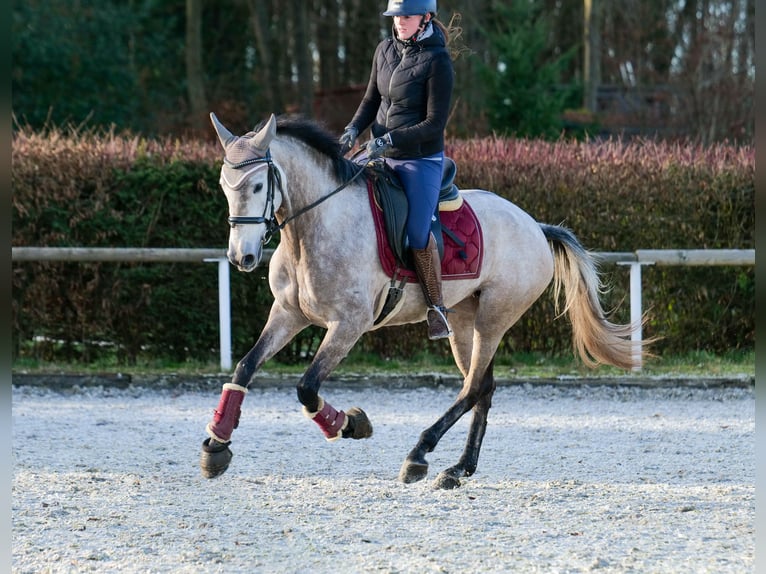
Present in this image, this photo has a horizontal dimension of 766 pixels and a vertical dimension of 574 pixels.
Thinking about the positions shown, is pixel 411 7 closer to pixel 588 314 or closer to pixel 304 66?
pixel 588 314

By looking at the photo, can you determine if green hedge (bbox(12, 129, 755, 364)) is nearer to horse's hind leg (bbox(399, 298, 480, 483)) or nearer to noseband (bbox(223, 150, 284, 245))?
horse's hind leg (bbox(399, 298, 480, 483))

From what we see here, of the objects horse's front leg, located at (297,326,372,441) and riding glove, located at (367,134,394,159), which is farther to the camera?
riding glove, located at (367,134,394,159)

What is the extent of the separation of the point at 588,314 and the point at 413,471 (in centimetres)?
191

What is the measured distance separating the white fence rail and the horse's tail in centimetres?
323

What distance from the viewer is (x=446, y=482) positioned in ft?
20.6

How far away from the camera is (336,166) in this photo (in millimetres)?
6055

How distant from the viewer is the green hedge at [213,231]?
1122 centimetres

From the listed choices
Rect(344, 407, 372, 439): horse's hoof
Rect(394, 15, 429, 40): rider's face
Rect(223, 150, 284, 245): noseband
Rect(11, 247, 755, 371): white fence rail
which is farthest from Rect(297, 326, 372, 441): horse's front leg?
Rect(11, 247, 755, 371): white fence rail

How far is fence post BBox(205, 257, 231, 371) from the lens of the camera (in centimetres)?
1066

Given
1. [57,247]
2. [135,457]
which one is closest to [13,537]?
[135,457]

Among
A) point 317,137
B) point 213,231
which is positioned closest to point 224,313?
point 213,231

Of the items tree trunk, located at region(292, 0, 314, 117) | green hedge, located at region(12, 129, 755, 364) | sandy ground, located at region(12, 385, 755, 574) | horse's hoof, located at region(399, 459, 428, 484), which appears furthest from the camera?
tree trunk, located at region(292, 0, 314, 117)

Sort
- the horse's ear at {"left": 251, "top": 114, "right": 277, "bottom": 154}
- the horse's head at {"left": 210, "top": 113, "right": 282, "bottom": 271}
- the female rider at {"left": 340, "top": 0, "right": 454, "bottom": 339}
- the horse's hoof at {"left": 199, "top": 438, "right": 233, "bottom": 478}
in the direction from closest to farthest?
1. the horse's head at {"left": 210, "top": 113, "right": 282, "bottom": 271}
2. the horse's ear at {"left": 251, "top": 114, "right": 277, "bottom": 154}
3. the horse's hoof at {"left": 199, "top": 438, "right": 233, "bottom": 478}
4. the female rider at {"left": 340, "top": 0, "right": 454, "bottom": 339}

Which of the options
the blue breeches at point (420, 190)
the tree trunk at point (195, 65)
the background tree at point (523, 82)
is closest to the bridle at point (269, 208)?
the blue breeches at point (420, 190)
